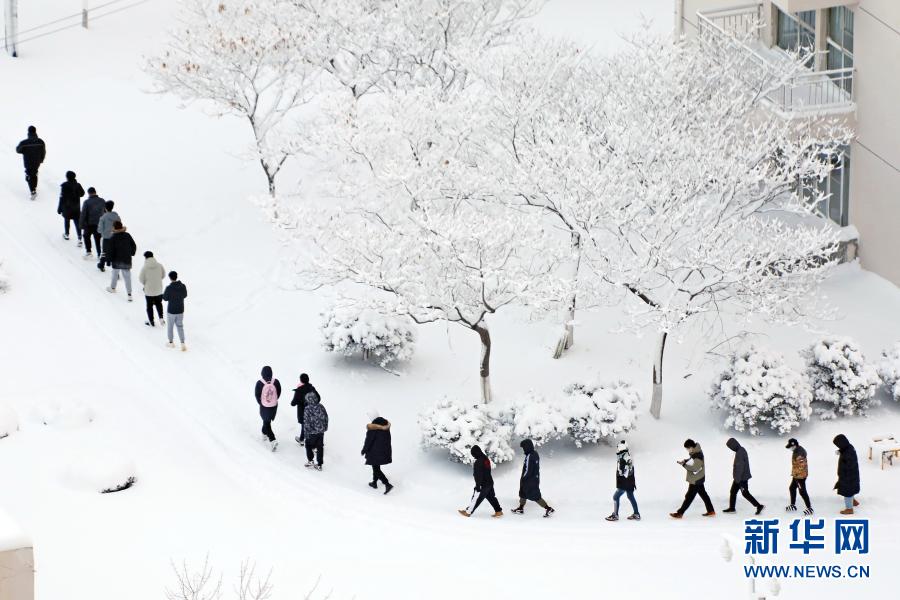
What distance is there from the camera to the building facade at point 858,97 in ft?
87.1

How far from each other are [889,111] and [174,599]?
1710cm

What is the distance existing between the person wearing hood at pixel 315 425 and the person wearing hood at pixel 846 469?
23.4ft

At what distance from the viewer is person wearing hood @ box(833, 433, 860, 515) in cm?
1914

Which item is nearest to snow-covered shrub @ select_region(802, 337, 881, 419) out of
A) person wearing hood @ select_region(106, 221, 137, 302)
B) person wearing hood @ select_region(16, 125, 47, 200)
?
person wearing hood @ select_region(106, 221, 137, 302)

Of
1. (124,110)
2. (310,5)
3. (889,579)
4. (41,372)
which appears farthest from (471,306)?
(124,110)

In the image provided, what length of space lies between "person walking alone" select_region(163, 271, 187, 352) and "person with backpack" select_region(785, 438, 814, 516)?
9.81 metres

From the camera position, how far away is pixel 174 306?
2308cm

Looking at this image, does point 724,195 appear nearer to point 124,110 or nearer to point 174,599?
point 174,599

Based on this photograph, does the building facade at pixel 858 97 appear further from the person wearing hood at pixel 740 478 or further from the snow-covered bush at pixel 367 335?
the person wearing hood at pixel 740 478

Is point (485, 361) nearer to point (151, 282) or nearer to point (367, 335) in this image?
point (367, 335)

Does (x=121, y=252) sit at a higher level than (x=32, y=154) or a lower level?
lower

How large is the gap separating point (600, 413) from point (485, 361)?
2197mm

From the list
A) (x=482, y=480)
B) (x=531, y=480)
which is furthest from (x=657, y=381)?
(x=482, y=480)

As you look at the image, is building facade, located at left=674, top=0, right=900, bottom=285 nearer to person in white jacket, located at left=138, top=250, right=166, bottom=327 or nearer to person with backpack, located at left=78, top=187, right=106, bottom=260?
person in white jacket, located at left=138, top=250, right=166, bottom=327
